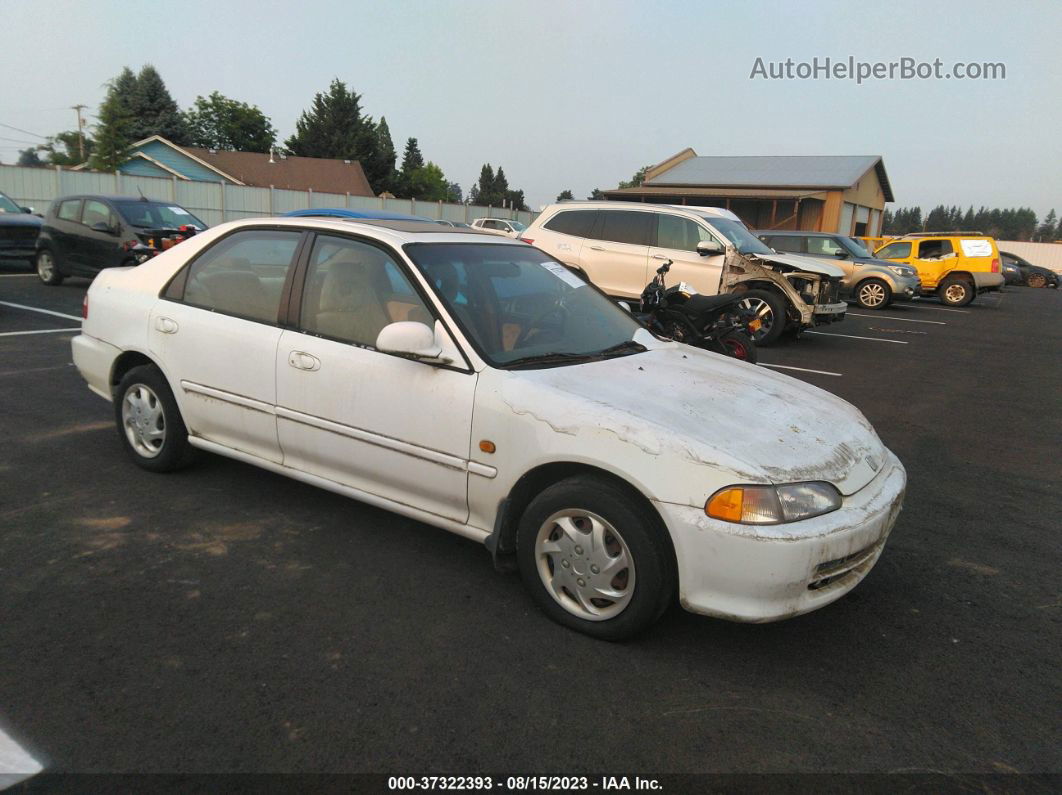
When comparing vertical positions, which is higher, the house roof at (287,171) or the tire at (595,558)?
the house roof at (287,171)

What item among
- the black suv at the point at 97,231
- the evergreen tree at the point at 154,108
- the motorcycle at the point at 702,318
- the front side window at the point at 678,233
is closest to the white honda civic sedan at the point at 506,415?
the motorcycle at the point at 702,318

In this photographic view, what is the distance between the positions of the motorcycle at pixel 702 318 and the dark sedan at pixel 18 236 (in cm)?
1165

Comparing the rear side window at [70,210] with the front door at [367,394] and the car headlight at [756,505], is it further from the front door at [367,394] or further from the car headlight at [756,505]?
the car headlight at [756,505]

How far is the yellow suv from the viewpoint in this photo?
66.3ft

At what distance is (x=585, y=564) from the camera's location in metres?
2.94

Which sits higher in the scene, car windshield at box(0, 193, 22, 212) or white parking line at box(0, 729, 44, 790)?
car windshield at box(0, 193, 22, 212)

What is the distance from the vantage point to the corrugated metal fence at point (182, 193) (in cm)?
2300

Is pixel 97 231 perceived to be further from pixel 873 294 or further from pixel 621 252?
pixel 873 294

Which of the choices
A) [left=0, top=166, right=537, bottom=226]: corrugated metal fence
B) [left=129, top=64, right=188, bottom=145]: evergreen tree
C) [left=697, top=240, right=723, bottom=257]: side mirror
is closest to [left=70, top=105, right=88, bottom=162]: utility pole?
[left=129, top=64, right=188, bottom=145]: evergreen tree

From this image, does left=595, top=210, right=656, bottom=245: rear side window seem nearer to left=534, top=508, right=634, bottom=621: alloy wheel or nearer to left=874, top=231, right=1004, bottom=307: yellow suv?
left=534, top=508, right=634, bottom=621: alloy wheel

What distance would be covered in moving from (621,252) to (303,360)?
8055 millimetres

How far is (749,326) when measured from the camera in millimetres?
9859

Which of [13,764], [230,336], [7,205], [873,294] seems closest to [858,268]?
[873,294]

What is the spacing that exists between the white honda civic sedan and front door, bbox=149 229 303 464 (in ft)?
0.04
